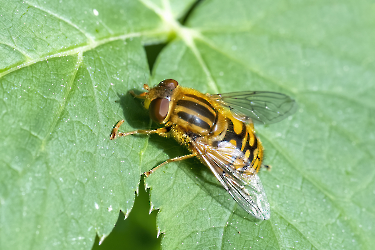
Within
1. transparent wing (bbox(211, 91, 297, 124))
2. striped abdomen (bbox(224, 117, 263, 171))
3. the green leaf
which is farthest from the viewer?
Result: transparent wing (bbox(211, 91, 297, 124))

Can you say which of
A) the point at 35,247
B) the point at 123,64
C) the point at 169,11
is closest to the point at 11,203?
the point at 35,247

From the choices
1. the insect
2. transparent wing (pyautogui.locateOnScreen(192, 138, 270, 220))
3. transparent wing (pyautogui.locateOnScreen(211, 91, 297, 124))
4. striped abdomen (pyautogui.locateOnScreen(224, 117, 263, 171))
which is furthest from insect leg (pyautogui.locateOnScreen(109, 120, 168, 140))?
transparent wing (pyautogui.locateOnScreen(211, 91, 297, 124))

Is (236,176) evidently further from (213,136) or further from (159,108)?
(159,108)

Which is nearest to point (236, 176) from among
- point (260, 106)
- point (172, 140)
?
point (172, 140)

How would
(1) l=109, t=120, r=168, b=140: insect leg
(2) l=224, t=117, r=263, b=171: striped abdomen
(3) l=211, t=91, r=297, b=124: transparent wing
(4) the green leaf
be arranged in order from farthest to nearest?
1. (3) l=211, t=91, r=297, b=124: transparent wing
2. (2) l=224, t=117, r=263, b=171: striped abdomen
3. (1) l=109, t=120, r=168, b=140: insect leg
4. (4) the green leaf

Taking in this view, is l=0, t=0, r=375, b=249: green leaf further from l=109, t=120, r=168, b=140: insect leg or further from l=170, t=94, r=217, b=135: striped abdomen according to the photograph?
l=170, t=94, r=217, b=135: striped abdomen
